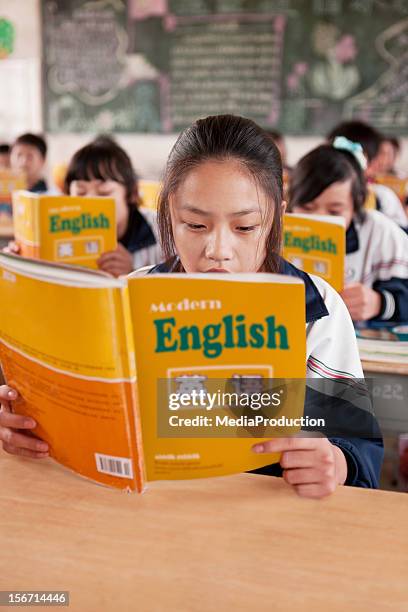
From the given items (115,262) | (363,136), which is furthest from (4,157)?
(115,262)

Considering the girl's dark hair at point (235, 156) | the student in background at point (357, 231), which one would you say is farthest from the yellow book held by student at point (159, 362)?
the student in background at point (357, 231)

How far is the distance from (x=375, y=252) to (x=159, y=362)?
64.7 inches

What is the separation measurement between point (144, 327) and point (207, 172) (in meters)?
0.37

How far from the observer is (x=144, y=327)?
68 centimetres

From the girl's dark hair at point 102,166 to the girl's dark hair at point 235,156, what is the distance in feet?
4.38

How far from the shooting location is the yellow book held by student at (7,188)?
3.75 m

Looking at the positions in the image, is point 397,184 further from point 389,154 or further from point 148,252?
point 148,252

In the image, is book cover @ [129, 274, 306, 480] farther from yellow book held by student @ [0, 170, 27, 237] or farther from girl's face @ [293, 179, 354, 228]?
yellow book held by student @ [0, 170, 27, 237]

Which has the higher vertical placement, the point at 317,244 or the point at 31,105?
the point at 31,105

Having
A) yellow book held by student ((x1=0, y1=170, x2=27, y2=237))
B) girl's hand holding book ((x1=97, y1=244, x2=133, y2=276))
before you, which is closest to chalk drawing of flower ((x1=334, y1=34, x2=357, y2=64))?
yellow book held by student ((x1=0, y1=170, x2=27, y2=237))

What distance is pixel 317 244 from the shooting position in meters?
1.71

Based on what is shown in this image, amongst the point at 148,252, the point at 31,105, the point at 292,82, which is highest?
the point at 292,82

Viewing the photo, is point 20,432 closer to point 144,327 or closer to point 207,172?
point 144,327

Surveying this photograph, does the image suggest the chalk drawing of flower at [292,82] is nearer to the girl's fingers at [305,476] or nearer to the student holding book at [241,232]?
the student holding book at [241,232]
